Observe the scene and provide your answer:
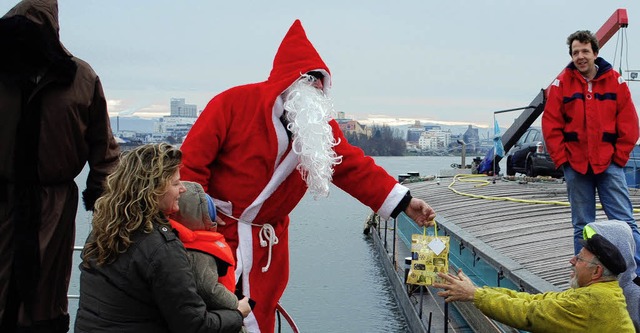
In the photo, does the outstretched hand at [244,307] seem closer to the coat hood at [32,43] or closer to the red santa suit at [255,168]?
the red santa suit at [255,168]

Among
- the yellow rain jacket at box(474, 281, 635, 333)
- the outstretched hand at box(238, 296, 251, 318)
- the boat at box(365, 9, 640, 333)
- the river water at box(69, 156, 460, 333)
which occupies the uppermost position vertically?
the outstretched hand at box(238, 296, 251, 318)

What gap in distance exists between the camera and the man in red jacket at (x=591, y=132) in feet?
17.6

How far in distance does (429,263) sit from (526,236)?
3.98m

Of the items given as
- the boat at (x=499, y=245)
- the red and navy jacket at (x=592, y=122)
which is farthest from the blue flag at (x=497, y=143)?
the red and navy jacket at (x=592, y=122)

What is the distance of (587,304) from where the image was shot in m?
3.57

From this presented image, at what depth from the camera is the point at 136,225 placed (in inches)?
106

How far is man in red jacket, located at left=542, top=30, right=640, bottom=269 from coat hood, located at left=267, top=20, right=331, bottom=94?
212cm

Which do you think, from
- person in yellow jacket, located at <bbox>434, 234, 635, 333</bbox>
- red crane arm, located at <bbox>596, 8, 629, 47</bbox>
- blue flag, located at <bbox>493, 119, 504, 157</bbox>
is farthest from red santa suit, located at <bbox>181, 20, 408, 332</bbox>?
blue flag, located at <bbox>493, 119, 504, 157</bbox>

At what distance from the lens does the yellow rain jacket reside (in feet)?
11.7

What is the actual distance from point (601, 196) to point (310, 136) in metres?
2.56

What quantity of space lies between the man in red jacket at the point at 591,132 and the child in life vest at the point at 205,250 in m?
3.14

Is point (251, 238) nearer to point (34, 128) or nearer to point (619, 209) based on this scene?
point (34, 128)

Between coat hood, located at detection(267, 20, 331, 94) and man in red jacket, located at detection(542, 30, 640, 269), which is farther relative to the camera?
man in red jacket, located at detection(542, 30, 640, 269)

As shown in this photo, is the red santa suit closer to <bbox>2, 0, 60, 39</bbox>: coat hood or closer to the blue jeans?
<bbox>2, 0, 60, 39</bbox>: coat hood
